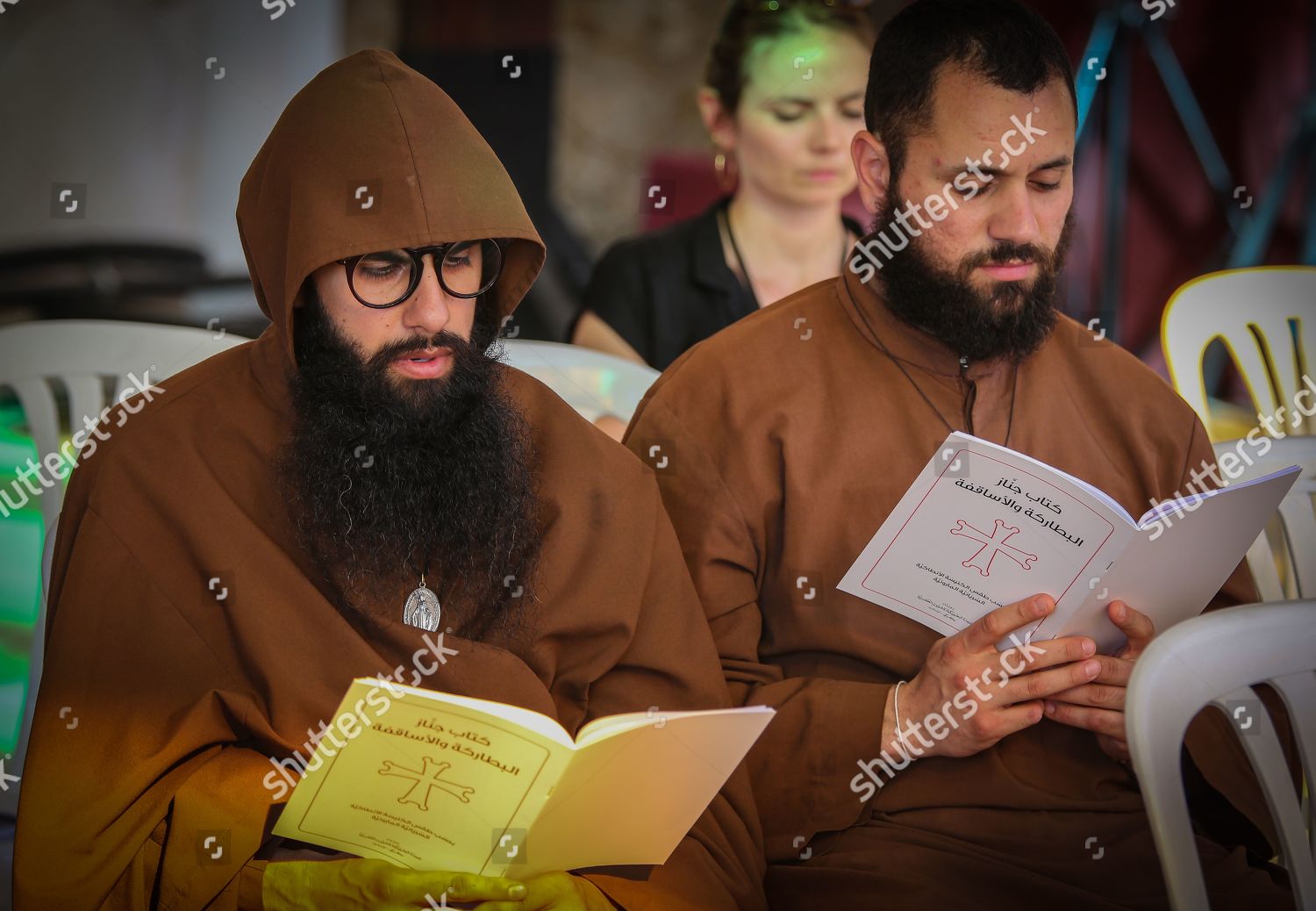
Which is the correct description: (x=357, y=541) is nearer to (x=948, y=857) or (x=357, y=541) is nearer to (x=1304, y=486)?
(x=948, y=857)

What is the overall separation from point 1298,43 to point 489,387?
215 inches

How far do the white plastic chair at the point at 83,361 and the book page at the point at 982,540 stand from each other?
1.65 m

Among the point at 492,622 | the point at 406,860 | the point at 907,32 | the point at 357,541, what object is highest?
the point at 907,32

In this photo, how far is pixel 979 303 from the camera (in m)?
2.83

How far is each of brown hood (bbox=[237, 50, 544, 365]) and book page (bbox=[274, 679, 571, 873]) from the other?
821mm

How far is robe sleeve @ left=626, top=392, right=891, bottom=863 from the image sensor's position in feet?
8.44

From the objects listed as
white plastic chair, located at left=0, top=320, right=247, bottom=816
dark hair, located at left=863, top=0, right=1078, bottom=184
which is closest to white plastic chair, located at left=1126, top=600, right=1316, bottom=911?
dark hair, located at left=863, top=0, right=1078, bottom=184

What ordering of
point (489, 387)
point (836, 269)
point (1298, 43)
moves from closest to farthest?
point (489, 387) → point (836, 269) → point (1298, 43)

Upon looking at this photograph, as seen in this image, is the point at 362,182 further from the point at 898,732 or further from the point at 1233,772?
the point at 1233,772

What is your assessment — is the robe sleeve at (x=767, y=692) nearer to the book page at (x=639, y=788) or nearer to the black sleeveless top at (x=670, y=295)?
the book page at (x=639, y=788)

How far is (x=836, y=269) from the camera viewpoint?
4898mm

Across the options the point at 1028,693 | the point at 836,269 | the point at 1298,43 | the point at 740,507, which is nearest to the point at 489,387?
the point at 740,507

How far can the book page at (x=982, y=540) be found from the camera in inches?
89.9

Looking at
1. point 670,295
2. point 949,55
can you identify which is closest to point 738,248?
point 670,295
